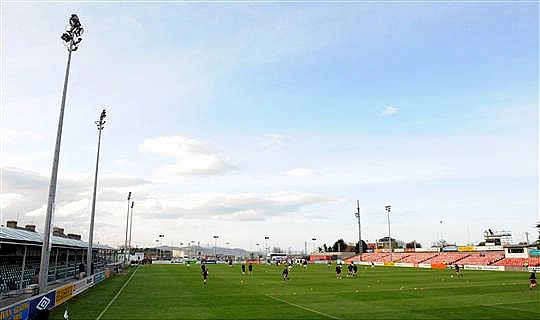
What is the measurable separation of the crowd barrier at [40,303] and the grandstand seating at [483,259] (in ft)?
235

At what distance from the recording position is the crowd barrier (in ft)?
55.8

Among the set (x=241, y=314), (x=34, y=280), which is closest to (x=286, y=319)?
(x=241, y=314)

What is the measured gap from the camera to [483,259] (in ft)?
268

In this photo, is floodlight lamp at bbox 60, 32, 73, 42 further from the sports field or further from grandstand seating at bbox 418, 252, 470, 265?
grandstand seating at bbox 418, 252, 470, 265

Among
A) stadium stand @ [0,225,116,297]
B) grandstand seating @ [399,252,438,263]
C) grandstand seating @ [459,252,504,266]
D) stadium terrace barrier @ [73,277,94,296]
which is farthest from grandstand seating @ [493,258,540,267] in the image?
stadium stand @ [0,225,116,297]

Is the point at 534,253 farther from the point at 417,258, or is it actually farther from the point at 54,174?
the point at 54,174

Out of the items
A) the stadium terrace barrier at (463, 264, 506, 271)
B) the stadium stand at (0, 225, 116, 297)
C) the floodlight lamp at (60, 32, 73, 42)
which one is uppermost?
the floodlight lamp at (60, 32, 73, 42)

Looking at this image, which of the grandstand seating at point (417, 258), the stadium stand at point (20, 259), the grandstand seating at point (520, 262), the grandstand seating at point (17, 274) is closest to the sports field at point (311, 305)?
the stadium stand at point (20, 259)

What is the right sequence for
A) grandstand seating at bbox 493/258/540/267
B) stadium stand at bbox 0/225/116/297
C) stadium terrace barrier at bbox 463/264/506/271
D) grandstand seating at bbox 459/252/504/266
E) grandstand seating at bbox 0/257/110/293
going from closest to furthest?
stadium stand at bbox 0/225/116/297 → grandstand seating at bbox 0/257/110/293 → stadium terrace barrier at bbox 463/264/506/271 → grandstand seating at bbox 493/258/540/267 → grandstand seating at bbox 459/252/504/266

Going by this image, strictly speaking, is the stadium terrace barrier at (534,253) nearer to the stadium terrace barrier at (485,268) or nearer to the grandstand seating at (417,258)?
the stadium terrace barrier at (485,268)

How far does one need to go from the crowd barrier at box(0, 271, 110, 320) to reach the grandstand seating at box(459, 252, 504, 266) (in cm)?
7159

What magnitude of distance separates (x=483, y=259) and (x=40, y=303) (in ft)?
268

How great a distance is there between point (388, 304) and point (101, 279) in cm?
3347

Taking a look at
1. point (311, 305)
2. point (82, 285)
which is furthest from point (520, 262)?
point (82, 285)
